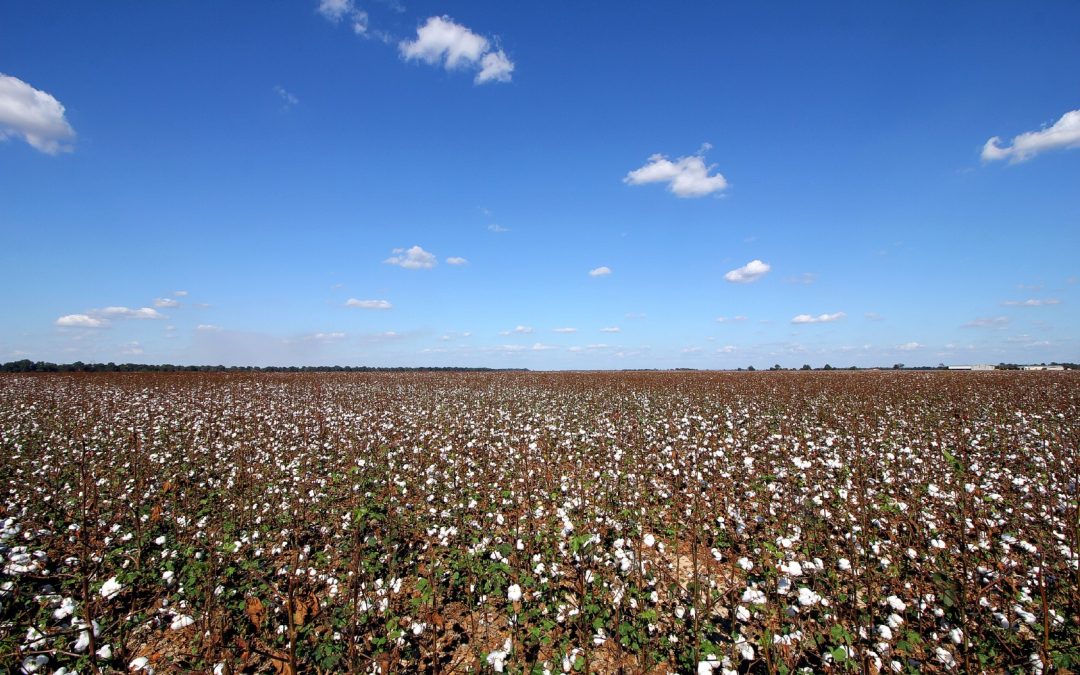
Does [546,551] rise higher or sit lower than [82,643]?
lower

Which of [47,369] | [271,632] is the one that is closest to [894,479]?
[271,632]

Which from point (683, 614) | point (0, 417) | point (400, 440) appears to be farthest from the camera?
point (0, 417)

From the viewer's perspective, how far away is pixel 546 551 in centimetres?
579

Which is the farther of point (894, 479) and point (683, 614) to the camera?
point (894, 479)

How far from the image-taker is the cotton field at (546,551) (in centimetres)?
392

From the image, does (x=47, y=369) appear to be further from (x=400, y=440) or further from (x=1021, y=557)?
(x=1021, y=557)

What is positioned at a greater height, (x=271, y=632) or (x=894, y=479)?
(x=894, y=479)

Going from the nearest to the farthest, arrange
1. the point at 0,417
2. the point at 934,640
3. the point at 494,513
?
the point at 934,640 < the point at 494,513 < the point at 0,417

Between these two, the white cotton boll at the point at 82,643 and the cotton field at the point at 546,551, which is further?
the cotton field at the point at 546,551

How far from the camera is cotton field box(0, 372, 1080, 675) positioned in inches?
154

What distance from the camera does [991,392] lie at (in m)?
21.9

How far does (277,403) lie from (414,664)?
21.1 metres

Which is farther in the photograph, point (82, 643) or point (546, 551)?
point (546, 551)

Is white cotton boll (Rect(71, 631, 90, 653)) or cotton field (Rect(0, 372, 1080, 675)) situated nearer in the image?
white cotton boll (Rect(71, 631, 90, 653))
